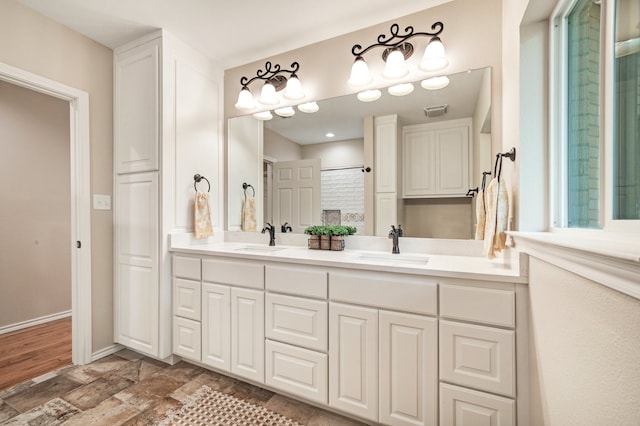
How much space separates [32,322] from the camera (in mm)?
2820

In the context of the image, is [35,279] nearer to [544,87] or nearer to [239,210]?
[239,210]

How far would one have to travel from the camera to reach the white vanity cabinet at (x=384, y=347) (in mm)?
1317

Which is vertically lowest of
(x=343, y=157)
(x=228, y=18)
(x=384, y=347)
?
(x=384, y=347)

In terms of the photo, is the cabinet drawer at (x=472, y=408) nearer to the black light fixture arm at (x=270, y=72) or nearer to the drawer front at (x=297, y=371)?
the drawer front at (x=297, y=371)

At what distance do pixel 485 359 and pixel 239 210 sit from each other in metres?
2.09

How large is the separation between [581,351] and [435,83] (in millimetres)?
1590

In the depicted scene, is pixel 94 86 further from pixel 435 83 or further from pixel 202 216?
pixel 435 83

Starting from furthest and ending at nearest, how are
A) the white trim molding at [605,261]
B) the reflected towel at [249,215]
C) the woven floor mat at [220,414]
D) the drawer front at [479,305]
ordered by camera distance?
the reflected towel at [249,215] < the woven floor mat at [220,414] < the drawer front at [479,305] < the white trim molding at [605,261]

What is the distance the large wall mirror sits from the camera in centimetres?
174

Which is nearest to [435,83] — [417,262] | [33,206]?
[417,262]

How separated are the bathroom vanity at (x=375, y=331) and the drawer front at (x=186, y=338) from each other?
0.02m

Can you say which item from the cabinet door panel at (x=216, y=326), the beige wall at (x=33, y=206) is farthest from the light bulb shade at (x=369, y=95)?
A: the beige wall at (x=33, y=206)

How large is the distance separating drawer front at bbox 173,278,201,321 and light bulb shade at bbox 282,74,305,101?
1.55 meters

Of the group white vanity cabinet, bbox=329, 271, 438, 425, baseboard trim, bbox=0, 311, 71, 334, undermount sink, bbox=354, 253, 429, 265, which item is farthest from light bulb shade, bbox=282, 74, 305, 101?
baseboard trim, bbox=0, 311, 71, 334
